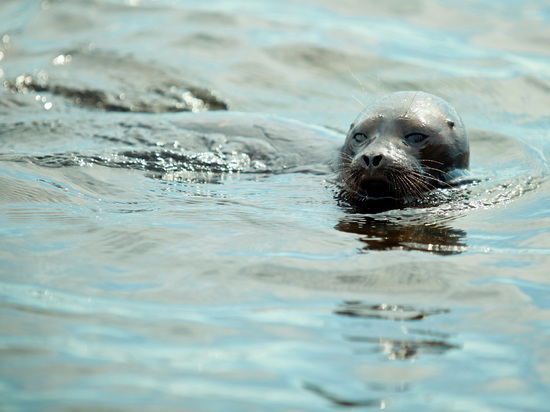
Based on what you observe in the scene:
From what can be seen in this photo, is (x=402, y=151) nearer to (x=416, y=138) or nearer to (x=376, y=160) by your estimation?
(x=416, y=138)

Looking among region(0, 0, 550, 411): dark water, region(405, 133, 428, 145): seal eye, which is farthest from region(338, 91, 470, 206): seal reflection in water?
region(0, 0, 550, 411): dark water

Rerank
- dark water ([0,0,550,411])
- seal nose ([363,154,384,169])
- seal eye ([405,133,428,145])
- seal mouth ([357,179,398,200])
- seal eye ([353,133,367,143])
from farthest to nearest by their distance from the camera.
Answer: seal eye ([353,133,367,143]) → seal eye ([405,133,428,145]) → seal mouth ([357,179,398,200]) → seal nose ([363,154,384,169]) → dark water ([0,0,550,411])

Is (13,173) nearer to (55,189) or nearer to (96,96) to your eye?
(55,189)

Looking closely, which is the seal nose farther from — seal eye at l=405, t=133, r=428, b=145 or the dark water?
seal eye at l=405, t=133, r=428, b=145

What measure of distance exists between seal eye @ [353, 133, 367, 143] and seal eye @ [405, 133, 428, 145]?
1.04 feet

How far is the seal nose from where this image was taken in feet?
14.5

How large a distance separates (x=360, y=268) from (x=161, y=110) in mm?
4797

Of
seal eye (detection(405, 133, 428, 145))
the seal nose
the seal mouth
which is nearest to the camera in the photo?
the seal nose

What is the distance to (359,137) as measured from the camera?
16.9 feet

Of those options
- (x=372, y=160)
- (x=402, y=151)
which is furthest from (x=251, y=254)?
(x=402, y=151)

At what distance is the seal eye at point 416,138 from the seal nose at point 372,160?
59 cm

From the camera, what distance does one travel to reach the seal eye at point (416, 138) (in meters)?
4.96

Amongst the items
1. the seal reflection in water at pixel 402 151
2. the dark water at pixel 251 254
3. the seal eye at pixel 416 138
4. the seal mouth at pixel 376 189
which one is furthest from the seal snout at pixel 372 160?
the seal eye at pixel 416 138

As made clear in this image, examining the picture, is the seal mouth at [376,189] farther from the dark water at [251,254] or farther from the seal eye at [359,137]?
the seal eye at [359,137]
